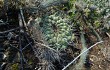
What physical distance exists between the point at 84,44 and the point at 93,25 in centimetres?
35

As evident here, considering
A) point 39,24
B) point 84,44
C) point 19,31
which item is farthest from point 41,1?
point 84,44

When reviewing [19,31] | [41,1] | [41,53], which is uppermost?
[41,1]

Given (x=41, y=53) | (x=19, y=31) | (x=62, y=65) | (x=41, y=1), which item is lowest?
(x=62, y=65)

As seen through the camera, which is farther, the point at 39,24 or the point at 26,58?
the point at 39,24

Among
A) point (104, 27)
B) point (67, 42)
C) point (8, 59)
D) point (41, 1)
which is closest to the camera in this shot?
point (8, 59)

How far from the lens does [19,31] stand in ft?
6.85

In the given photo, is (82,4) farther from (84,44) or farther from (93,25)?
(84,44)

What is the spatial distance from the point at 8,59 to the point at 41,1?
64cm

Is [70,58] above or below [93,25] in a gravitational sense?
below

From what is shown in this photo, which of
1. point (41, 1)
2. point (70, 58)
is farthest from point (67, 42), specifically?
point (41, 1)

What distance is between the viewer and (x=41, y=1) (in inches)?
91.4

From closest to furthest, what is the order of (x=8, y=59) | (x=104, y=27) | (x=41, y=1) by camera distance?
(x=8, y=59), (x=41, y=1), (x=104, y=27)

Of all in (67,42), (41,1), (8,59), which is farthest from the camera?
(41,1)

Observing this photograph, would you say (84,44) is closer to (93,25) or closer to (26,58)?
(93,25)
